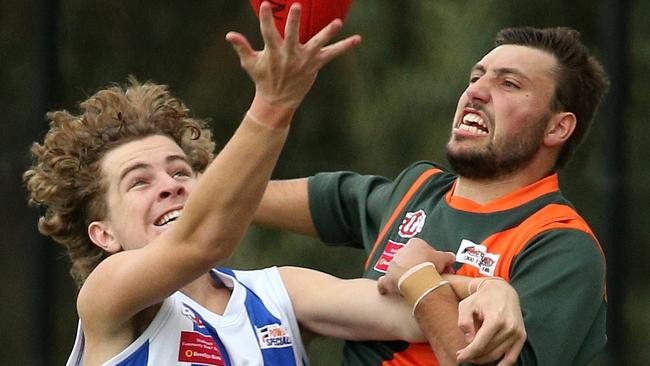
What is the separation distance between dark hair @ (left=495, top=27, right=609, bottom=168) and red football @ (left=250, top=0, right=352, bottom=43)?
1091 mm

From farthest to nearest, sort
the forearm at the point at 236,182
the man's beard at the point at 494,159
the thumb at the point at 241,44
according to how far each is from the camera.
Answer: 1. the man's beard at the point at 494,159
2. the forearm at the point at 236,182
3. the thumb at the point at 241,44

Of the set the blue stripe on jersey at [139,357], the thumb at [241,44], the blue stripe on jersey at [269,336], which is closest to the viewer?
the thumb at [241,44]

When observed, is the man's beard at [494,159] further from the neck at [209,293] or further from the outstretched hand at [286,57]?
the outstretched hand at [286,57]

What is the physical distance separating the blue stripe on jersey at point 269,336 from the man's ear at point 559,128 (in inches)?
33.5

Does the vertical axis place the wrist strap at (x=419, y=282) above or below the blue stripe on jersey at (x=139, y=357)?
above

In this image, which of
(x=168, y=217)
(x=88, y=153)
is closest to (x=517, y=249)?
(x=168, y=217)

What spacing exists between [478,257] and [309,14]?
94cm

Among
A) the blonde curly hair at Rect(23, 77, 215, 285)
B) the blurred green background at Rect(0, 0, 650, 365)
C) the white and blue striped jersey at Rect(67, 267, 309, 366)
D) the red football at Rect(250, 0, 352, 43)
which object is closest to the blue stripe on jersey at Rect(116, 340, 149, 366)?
the white and blue striped jersey at Rect(67, 267, 309, 366)

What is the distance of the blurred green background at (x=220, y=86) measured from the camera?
552 cm

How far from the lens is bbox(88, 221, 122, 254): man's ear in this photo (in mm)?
3607

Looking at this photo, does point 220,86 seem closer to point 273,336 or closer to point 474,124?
point 474,124

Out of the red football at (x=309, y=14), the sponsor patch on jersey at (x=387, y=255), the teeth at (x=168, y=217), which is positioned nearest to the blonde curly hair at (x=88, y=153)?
the teeth at (x=168, y=217)

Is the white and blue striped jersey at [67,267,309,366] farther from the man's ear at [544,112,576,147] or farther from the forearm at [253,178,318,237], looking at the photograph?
the man's ear at [544,112,576,147]

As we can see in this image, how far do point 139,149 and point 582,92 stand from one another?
1.19 m
